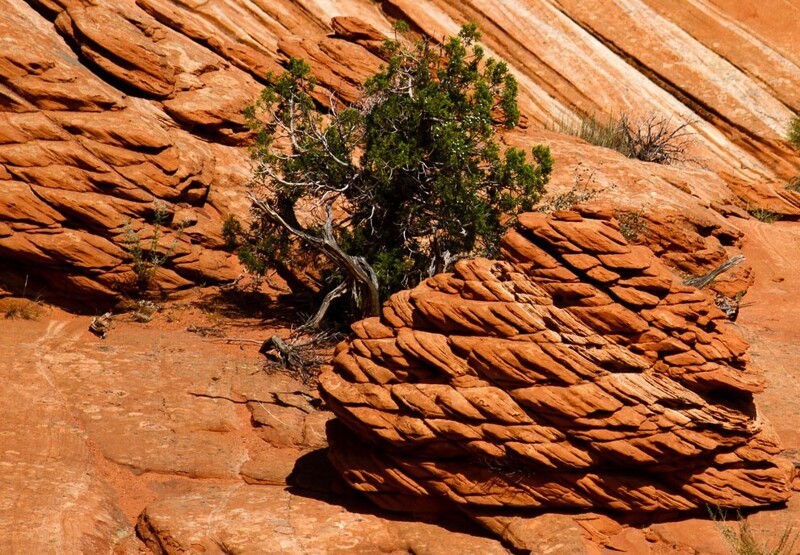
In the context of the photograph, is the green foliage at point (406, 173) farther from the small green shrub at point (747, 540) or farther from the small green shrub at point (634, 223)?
the small green shrub at point (747, 540)

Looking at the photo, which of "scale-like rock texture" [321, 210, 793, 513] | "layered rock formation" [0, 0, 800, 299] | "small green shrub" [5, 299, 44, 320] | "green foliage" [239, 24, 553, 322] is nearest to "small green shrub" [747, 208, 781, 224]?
"layered rock formation" [0, 0, 800, 299]

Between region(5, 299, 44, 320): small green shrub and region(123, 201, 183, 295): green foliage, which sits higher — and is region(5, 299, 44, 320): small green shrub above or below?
below

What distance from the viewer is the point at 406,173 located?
11.9m

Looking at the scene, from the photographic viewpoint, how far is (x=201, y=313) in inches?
481

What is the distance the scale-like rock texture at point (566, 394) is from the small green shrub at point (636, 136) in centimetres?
1039

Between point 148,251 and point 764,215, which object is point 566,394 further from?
point 764,215

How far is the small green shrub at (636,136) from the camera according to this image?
17.9m

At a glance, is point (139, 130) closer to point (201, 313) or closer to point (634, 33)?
point (201, 313)

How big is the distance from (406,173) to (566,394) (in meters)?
5.17

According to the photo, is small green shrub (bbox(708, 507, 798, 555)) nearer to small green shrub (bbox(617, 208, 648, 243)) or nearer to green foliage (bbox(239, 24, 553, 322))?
green foliage (bbox(239, 24, 553, 322))

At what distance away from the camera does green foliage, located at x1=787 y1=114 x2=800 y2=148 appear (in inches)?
782

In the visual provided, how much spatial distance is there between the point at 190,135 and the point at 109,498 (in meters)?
6.88

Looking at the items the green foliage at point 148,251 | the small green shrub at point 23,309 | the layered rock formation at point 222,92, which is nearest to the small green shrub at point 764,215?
the layered rock formation at point 222,92

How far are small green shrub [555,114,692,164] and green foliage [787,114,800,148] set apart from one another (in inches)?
98.6
